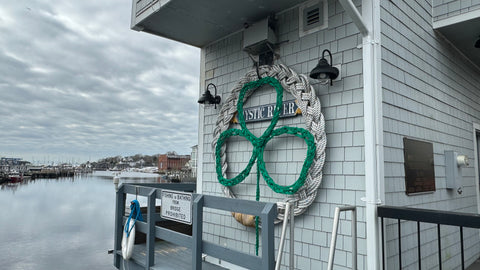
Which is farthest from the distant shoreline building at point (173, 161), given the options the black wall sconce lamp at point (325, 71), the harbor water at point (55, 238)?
the black wall sconce lamp at point (325, 71)

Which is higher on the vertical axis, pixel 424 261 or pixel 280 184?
pixel 280 184

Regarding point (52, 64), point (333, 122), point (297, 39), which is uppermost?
point (52, 64)

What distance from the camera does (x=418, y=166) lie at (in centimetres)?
343

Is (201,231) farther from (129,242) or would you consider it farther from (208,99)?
(208,99)

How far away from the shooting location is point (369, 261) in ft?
8.83

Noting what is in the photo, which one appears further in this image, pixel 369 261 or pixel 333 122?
pixel 333 122

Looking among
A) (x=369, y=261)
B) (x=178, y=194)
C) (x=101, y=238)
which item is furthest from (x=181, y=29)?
(x=101, y=238)

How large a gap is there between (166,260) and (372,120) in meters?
3.02

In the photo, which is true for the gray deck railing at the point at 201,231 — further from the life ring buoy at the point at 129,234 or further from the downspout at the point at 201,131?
the downspout at the point at 201,131

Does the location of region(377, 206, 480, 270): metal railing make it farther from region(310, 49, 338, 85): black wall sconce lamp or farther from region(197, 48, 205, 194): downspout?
region(197, 48, 205, 194): downspout

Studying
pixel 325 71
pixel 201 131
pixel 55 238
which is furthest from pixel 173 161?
pixel 325 71

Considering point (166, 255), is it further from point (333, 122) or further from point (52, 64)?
point (52, 64)

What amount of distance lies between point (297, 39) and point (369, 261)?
252 centimetres

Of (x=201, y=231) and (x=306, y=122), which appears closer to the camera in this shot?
(x=201, y=231)
